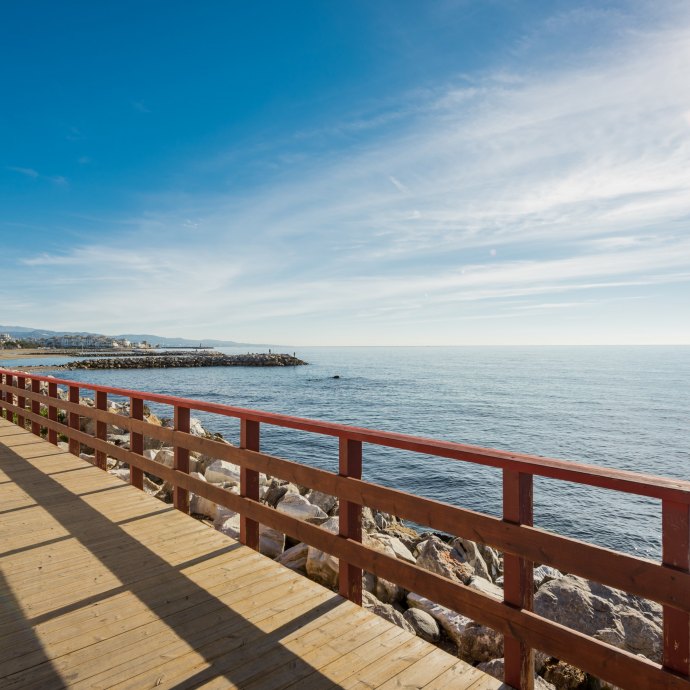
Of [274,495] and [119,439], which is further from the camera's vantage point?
[119,439]

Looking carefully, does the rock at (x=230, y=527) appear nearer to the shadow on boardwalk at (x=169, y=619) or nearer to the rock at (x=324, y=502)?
the shadow on boardwalk at (x=169, y=619)

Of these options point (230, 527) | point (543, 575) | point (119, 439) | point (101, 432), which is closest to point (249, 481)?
point (230, 527)

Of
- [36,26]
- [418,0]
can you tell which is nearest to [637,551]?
[418,0]

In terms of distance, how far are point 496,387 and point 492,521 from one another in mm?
61818

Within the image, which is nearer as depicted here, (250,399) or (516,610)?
(516,610)

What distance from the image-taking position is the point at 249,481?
4672 millimetres

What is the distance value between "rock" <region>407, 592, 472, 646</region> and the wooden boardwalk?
5.42 feet

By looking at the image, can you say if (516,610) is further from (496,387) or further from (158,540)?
(496,387)

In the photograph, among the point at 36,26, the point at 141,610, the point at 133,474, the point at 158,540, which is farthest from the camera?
the point at 36,26

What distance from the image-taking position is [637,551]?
522 inches

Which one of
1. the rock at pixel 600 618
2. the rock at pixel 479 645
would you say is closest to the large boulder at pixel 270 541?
the rock at pixel 479 645

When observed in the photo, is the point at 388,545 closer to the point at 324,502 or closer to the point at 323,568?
the point at 323,568

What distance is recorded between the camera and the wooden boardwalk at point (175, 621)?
278 cm

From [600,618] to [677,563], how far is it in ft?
13.4
